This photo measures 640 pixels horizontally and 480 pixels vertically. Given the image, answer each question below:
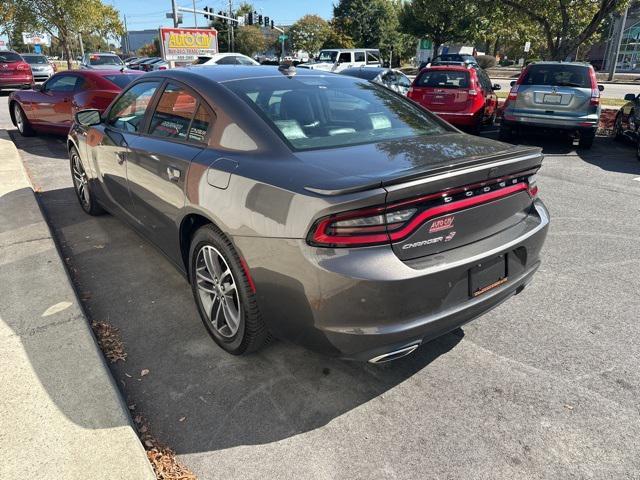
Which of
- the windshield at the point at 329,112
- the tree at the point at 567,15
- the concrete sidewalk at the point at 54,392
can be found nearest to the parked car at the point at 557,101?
the tree at the point at 567,15

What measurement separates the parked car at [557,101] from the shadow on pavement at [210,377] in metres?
7.52

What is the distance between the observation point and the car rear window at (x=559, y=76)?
939cm

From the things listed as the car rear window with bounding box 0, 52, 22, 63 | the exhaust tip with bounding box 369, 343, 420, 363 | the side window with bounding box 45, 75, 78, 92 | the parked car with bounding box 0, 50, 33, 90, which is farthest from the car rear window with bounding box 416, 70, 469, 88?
the car rear window with bounding box 0, 52, 22, 63

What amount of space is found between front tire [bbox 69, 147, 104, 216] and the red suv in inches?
292

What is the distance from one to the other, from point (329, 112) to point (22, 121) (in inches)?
384

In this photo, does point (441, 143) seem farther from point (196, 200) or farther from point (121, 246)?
point (121, 246)

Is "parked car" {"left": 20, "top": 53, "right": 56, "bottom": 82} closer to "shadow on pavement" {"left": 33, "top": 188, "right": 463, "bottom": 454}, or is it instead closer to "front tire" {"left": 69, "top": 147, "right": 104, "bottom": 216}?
"front tire" {"left": 69, "top": 147, "right": 104, "bottom": 216}

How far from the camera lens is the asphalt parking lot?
2.23m

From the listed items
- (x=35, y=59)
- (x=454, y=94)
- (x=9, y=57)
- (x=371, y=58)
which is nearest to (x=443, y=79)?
(x=454, y=94)

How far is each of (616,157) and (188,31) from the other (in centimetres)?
2681

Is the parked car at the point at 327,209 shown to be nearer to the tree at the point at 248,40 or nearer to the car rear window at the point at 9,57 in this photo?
the car rear window at the point at 9,57

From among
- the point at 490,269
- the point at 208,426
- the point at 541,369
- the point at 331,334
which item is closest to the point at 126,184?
the point at 208,426

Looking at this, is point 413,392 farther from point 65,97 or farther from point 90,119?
point 65,97

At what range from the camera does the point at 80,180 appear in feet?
17.9
